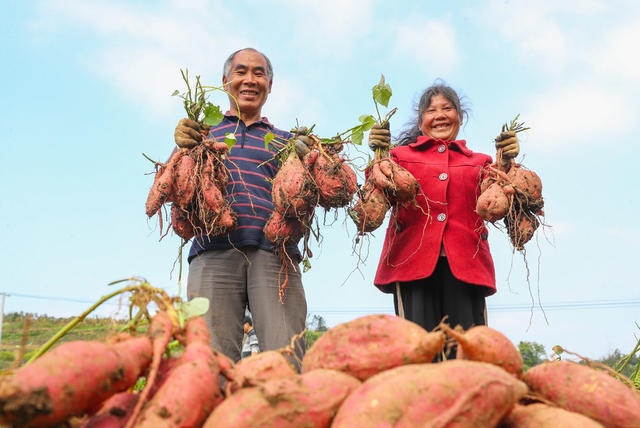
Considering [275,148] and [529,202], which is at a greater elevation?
[275,148]

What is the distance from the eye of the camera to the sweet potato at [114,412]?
1319mm

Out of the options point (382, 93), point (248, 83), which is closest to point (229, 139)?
point (248, 83)

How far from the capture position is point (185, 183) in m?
3.14

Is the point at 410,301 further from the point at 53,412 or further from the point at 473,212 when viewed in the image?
the point at 53,412

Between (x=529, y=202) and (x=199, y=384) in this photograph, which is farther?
(x=529, y=202)

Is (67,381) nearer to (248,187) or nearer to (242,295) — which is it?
(242,295)

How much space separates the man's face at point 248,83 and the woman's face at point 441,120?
1.20 m

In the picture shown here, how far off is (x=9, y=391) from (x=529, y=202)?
3021 mm

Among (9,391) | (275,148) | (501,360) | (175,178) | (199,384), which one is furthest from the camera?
(275,148)

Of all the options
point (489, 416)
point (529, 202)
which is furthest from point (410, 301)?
point (489, 416)

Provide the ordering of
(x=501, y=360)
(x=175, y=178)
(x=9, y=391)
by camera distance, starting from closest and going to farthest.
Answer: (x=9, y=391) < (x=501, y=360) < (x=175, y=178)

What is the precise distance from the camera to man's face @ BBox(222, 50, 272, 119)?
3.71m

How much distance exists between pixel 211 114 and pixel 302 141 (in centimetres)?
65

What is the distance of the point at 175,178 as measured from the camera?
3199 mm
